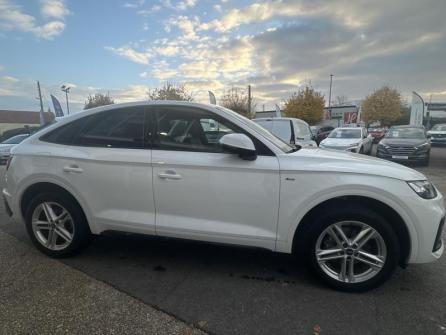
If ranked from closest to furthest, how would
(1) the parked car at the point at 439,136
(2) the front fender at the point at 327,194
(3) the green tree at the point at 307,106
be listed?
(2) the front fender at the point at 327,194, (1) the parked car at the point at 439,136, (3) the green tree at the point at 307,106

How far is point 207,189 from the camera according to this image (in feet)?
9.47

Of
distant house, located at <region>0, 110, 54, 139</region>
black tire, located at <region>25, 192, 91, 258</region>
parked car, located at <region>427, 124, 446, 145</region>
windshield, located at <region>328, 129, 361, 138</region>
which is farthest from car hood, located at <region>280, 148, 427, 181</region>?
distant house, located at <region>0, 110, 54, 139</region>

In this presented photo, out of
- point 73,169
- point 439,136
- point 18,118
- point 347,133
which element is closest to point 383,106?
point 439,136

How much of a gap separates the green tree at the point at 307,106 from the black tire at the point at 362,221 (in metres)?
35.8

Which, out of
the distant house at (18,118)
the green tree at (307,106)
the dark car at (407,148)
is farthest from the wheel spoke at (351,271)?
the distant house at (18,118)

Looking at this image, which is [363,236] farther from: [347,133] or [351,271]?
[347,133]

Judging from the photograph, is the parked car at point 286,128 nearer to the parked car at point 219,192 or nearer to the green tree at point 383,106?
the parked car at point 219,192

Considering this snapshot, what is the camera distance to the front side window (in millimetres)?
3027

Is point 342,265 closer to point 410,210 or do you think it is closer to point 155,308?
point 410,210

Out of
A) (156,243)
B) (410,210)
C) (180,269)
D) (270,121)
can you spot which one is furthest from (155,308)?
(270,121)

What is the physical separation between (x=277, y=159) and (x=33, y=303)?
243 centimetres

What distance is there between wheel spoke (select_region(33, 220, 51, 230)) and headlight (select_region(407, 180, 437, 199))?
367 cm

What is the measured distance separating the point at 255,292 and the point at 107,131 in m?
2.21

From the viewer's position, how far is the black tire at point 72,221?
→ 3332 millimetres
